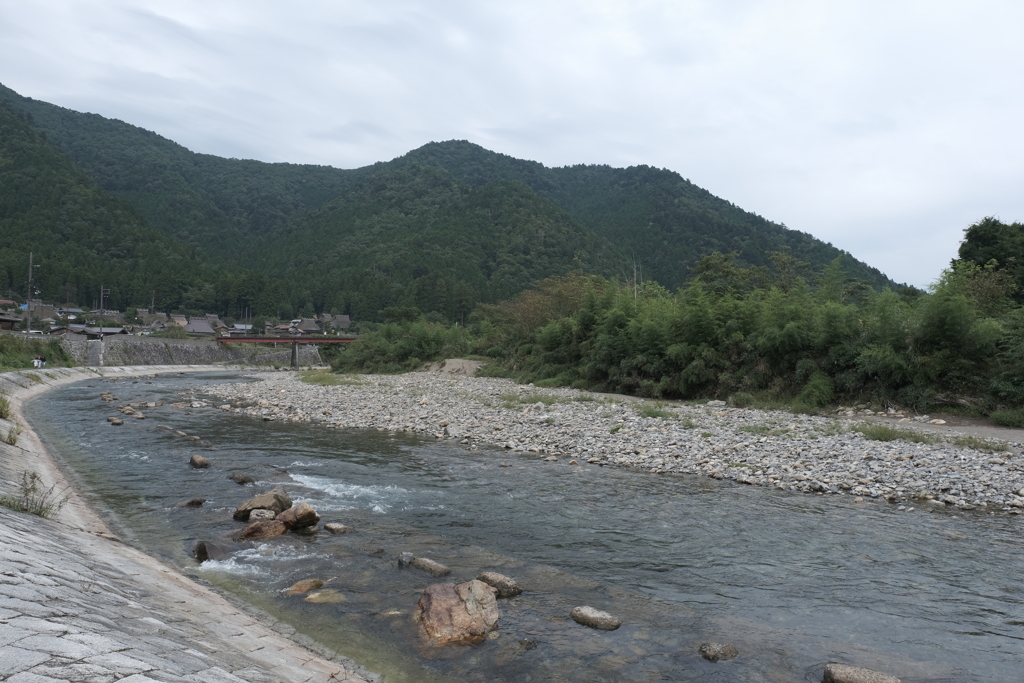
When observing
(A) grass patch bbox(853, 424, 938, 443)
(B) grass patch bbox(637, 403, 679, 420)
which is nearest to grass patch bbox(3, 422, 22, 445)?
(B) grass patch bbox(637, 403, 679, 420)

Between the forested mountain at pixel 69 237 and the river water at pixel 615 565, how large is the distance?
320ft

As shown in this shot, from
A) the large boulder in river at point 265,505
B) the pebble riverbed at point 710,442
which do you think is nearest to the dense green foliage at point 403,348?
the pebble riverbed at point 710,442

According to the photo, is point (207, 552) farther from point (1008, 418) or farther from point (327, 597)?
point (1008, 418)

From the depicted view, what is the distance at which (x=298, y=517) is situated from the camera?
7.77m

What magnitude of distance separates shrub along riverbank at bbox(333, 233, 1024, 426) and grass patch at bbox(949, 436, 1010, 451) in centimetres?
A: 390

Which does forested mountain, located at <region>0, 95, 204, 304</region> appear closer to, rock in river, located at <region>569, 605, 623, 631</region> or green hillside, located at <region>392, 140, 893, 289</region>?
green hillside, located at <region>392, 140, 893, 289</region>

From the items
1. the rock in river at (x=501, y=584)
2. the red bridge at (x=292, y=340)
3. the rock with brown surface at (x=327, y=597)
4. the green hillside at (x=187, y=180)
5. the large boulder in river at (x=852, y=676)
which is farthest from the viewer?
the green hillside at (x=187, y=180)

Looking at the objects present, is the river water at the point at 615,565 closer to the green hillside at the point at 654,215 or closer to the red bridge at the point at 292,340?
the green hillside at the point at 654,215

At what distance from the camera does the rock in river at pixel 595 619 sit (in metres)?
5.32

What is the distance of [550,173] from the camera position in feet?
477

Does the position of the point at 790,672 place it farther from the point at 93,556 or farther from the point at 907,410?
the point at 907,410

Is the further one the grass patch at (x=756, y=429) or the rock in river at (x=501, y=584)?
the grass patch at (x=756, y=429)

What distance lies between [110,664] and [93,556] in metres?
3.47

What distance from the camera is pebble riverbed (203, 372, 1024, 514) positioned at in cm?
1002
